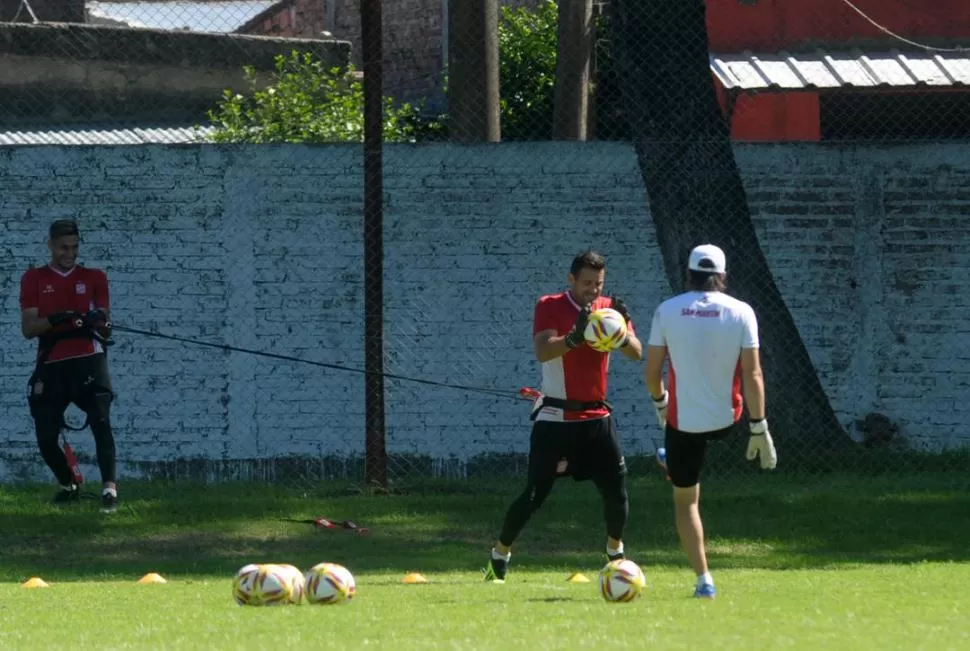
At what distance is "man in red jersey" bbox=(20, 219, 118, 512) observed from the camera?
12289 millimetres

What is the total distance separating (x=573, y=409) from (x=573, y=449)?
23 centimetres

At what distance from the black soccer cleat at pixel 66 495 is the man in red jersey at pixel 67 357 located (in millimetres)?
447

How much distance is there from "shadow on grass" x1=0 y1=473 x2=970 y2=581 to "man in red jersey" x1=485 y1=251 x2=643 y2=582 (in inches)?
61.7

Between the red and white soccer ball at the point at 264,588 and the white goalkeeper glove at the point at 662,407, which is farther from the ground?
the white goalkeeper glove at the point at 662,407

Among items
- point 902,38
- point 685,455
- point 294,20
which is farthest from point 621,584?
point 294,20

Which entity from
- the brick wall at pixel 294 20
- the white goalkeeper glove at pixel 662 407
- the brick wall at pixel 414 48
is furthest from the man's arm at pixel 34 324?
the brick wall at pixel 294 20

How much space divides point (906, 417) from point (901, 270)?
120 cm

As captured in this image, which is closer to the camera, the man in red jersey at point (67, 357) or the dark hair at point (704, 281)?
the dark hair at point (704, 281)

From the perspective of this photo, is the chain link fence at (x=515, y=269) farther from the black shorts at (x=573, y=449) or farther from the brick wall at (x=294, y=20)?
the brick wall at (x=294, y=20)

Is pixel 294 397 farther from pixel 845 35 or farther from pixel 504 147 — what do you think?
pixel 845 35

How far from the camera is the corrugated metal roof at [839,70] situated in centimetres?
1797

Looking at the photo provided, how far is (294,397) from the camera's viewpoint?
553 inches

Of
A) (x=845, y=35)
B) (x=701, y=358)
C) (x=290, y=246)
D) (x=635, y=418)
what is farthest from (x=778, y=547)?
(x=845, y=35)

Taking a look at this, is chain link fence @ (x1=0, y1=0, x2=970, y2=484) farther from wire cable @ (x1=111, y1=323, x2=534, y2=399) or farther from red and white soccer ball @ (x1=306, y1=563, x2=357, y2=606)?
red and white soccer ball @ (x1=306, y1=563, x2=357, y2=606)
